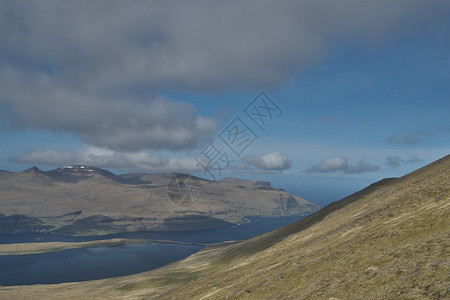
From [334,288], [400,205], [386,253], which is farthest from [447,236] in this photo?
[400,205]

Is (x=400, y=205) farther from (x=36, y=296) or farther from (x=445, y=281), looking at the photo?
(x=36, y=296)

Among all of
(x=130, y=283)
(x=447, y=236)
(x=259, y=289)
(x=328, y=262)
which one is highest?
(x=447, y=236)

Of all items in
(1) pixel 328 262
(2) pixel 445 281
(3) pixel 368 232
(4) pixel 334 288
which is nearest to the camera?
(2) pixel 445 281

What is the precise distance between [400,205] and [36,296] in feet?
548

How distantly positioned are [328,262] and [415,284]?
1781 centimetres

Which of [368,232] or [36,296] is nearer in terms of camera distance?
[368,232]

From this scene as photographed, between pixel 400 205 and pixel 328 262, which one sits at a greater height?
pixel 400 205

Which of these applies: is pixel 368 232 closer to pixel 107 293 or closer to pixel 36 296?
pixel 107 293

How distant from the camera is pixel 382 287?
27.4 metres

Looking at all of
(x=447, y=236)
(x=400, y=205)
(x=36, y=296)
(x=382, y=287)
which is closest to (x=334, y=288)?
(x=382, y=287)

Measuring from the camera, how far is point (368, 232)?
50.1 metres

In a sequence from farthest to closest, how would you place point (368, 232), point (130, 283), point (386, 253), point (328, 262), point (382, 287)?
1. point (130, 283)
2. point (368, 232)
3. point (328, 262)
4. point (386, 253)
5. point (382, 287)

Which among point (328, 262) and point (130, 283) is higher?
point (328, 262)

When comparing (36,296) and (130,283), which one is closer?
(36,296)
